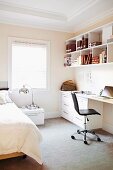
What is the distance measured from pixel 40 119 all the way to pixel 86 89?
4.96 ft

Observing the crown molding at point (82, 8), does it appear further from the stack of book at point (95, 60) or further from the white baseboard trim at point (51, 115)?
the white baseboard trim at point (51, 115)

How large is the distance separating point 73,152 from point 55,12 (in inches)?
129

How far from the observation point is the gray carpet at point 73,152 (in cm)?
249

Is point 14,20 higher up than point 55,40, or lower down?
higher up

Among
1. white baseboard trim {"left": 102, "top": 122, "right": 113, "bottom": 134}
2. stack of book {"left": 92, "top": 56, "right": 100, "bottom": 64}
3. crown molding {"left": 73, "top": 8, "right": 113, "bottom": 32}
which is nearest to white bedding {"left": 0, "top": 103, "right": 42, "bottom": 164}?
white baseboard trim {"left": 102, "top": 122, "right": 113, "bottom": 134}

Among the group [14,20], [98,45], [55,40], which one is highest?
[14,20]

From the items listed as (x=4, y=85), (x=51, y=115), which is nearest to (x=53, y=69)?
(x=51, y=115)

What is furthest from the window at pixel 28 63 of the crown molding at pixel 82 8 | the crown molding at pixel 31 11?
the crown molding at pixel 82 8

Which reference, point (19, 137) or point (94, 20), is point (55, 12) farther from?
point (19, 137)

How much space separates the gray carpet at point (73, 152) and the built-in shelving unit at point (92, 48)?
1.67 m

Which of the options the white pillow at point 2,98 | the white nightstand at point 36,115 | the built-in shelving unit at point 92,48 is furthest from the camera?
the white nightstand at point 36,115

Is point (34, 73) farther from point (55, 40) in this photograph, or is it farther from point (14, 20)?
point (14, 20)

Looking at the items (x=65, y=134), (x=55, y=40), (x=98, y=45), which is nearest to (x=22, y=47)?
(x=55, y=40)

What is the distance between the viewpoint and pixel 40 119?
4.43 m
